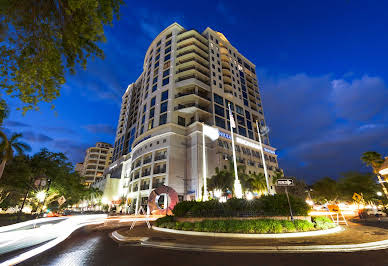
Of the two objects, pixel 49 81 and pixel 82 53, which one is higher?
pixel 82 53

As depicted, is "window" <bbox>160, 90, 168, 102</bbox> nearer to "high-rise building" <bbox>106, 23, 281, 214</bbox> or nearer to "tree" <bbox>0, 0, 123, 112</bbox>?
"high-rise building" <bbox>106, 23, 281, 214</bbox>

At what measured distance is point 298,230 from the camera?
35.6ft

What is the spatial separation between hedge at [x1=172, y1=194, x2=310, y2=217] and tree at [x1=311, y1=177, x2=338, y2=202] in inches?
2235

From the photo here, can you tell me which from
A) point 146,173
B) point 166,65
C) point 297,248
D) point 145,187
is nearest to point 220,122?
point 146,173

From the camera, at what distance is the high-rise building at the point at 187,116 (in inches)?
1896

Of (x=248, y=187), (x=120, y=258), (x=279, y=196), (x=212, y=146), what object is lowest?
(x=120, y=258)

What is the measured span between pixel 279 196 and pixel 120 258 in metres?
11.5

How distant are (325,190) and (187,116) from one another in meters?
51.7

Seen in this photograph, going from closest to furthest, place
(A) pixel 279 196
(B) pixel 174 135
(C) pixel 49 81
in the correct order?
(C) pixel 49 81
(A) pixel 279 196
(B) pixel 174 135

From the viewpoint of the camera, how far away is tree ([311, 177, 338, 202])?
5778 cm

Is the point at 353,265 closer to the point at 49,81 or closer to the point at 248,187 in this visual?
the point at 49,81

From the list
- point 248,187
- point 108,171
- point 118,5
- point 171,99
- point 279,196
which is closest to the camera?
point 118,5

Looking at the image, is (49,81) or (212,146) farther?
(212,146)

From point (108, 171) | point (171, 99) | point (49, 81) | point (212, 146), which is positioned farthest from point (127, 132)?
point (49, 81)
